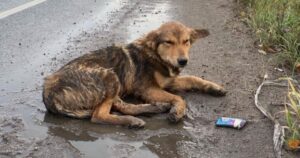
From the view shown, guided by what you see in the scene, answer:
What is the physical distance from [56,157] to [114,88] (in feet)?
4.21

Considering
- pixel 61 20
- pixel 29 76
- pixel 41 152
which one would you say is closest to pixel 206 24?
pixel 61 20

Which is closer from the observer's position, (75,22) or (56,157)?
(56,157)

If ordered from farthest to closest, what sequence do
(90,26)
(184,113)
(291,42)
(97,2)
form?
(97,2)
(90,26)
(291,42)
(184,113)

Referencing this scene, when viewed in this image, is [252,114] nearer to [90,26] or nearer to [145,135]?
[145,135]

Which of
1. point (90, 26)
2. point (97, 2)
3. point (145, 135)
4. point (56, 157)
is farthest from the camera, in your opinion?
point (97, 2)

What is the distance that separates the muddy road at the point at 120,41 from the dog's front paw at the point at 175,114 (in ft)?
0.19

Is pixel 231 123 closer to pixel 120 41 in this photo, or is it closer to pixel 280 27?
pixel 280 27

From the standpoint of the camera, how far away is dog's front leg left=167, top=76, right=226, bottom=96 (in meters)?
6.23

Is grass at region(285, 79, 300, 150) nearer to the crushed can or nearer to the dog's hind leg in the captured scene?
the crushed can

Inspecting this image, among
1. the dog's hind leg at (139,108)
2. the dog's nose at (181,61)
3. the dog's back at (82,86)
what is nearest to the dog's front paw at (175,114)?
the dog's hind leg at (139,108)

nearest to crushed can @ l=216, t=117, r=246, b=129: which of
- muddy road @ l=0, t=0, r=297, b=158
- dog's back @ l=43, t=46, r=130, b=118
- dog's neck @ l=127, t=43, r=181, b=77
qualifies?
muddy road @ l=0, t=0, r=297, b=158

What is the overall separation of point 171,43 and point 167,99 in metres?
0.63

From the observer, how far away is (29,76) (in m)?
6.75

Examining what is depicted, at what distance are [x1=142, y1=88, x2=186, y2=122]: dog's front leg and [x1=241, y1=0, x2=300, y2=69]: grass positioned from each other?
193cm
